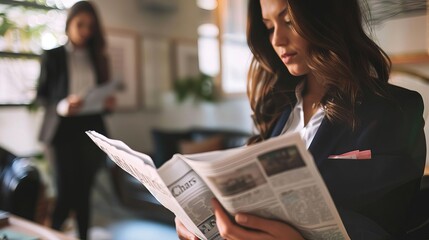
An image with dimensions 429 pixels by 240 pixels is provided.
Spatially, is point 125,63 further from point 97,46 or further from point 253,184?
point 253,184

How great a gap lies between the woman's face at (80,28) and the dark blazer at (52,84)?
0.25ft

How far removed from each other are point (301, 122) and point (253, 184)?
0.39m

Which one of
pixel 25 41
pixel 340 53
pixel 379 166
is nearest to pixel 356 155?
pixel 379 166

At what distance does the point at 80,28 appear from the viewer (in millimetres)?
1927

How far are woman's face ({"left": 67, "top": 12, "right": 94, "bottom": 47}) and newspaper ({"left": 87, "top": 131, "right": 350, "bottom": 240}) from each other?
1437 millimetres

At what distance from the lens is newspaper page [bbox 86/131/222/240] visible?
0.56m

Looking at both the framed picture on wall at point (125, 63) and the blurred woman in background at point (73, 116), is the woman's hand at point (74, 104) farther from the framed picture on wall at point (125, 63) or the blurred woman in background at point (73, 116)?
the framed picture on wall at point (125, 63)

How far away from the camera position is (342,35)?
686 millimetres

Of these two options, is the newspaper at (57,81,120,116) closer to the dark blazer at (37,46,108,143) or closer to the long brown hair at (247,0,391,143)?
the dark blazer at (37,46,108,143)

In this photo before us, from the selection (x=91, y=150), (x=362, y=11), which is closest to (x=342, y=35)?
(x=362, y=11)

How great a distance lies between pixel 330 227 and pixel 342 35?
33cm

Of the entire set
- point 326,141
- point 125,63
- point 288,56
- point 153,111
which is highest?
point 288,56

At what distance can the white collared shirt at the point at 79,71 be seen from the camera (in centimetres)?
197

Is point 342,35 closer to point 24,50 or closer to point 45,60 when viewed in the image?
point 45,60
